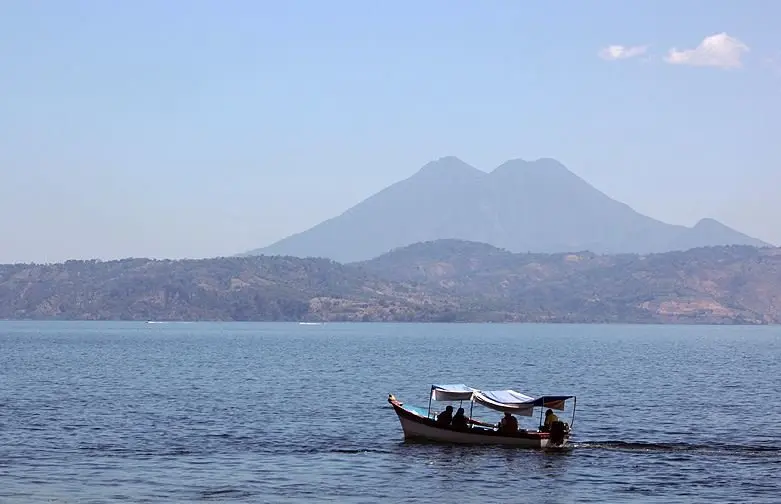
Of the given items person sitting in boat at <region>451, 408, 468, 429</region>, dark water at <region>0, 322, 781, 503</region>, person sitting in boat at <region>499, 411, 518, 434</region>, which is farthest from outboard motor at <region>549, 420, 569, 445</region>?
person sitting in boat at <region>451, 408, 468, 429</region>

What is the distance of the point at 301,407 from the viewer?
84.5m

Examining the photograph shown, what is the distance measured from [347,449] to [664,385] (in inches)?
2394

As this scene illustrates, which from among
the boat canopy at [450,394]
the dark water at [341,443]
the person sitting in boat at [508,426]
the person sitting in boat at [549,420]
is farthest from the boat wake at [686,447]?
the boat canopy at [450,394]

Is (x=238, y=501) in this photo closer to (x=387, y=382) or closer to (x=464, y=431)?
(x=464, y=431)

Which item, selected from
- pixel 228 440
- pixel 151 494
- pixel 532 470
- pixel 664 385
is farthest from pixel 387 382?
pixel 151 494

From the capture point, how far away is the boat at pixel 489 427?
61.0 m

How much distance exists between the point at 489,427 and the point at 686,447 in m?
11.1

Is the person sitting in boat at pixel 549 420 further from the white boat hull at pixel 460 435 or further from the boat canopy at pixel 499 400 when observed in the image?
the white boat hull at pixel 460 435

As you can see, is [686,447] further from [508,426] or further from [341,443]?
[341,443]

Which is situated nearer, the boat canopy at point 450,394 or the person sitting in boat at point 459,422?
the person sitting in boat at point 459,422

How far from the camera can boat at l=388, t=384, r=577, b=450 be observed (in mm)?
60969

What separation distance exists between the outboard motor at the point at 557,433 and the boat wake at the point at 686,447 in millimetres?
1630

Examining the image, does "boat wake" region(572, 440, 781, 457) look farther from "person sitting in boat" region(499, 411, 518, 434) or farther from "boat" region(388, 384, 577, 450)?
"person sitting in boat" region(499, 411, 518, 434)

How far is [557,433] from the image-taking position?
60.6m
